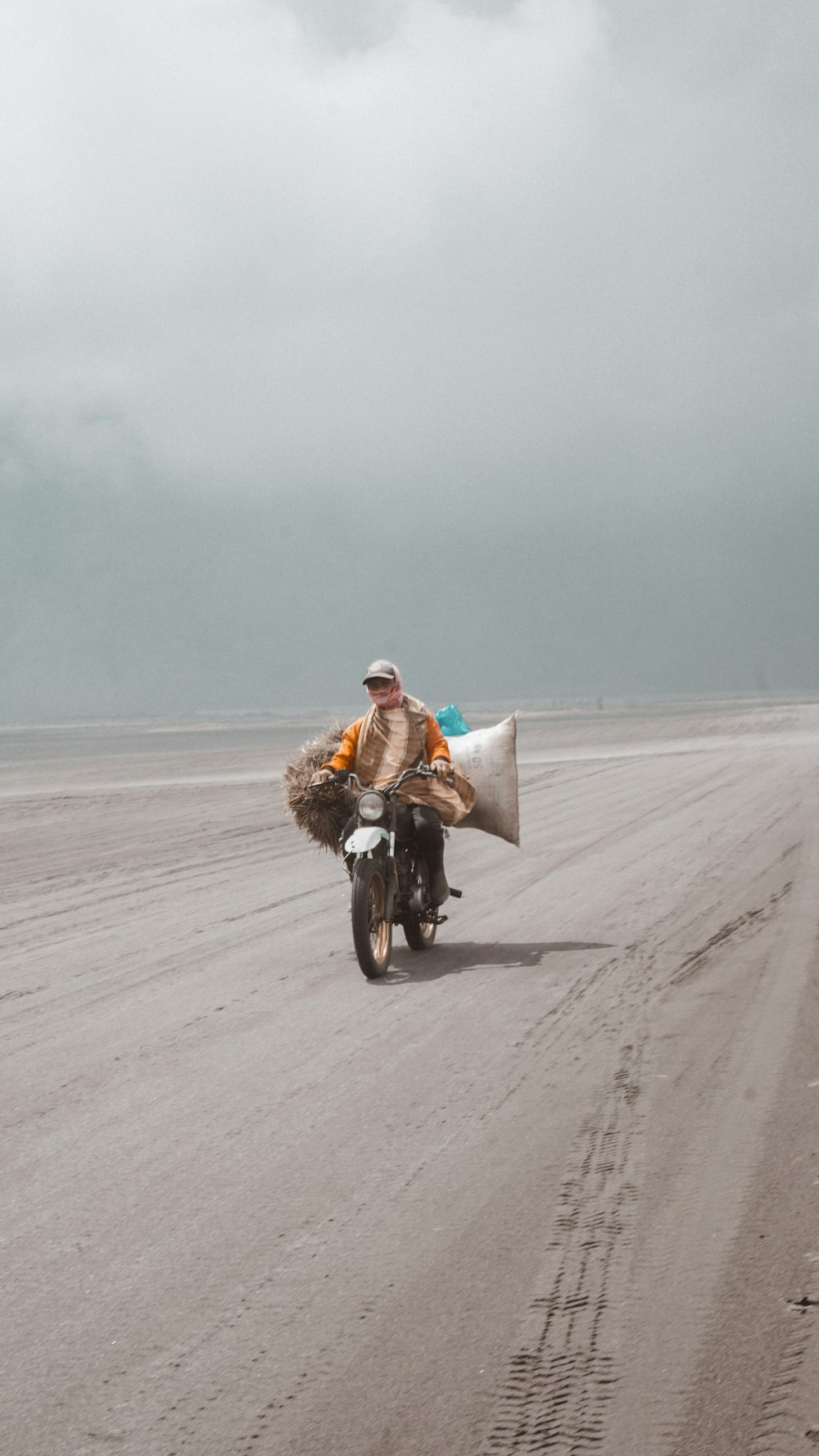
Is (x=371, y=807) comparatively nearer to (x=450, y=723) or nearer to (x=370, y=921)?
(x=370, y=921)

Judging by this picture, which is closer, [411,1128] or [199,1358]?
[199,1358]

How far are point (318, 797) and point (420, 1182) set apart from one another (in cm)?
491

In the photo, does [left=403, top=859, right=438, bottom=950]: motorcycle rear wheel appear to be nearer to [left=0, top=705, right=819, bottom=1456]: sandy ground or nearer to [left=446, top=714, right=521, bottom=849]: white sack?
[left=0, top=705, right=819, bottom=1456]: sandy ground

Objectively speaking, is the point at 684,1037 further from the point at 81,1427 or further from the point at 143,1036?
the point at 81,1427

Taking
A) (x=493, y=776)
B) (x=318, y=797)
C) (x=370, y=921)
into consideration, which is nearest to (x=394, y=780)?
(x=318, y=797)

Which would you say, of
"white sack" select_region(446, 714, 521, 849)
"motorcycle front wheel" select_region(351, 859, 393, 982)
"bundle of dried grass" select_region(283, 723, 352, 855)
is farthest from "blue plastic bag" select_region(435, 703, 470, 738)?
"motorcycle front wheel" select_region(351, 859, 393, 982)

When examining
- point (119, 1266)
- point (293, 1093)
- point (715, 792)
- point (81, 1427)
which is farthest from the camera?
point (715, 792)

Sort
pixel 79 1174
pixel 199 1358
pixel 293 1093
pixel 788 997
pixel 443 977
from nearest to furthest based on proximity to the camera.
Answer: pixel 199 1358 < pixel 79 1174 < pixel 293 1093 < pixel 788 997 < pixel 443 977

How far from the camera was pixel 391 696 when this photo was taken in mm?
9172

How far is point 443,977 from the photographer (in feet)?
27.7

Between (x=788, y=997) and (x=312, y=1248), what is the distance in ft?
12.4

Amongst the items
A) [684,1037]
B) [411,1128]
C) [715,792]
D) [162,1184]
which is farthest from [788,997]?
[715,792]

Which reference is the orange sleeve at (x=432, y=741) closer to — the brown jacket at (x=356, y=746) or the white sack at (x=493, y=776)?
the brown jacket at (x=356, y=746)

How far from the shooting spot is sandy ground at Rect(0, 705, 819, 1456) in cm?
326
